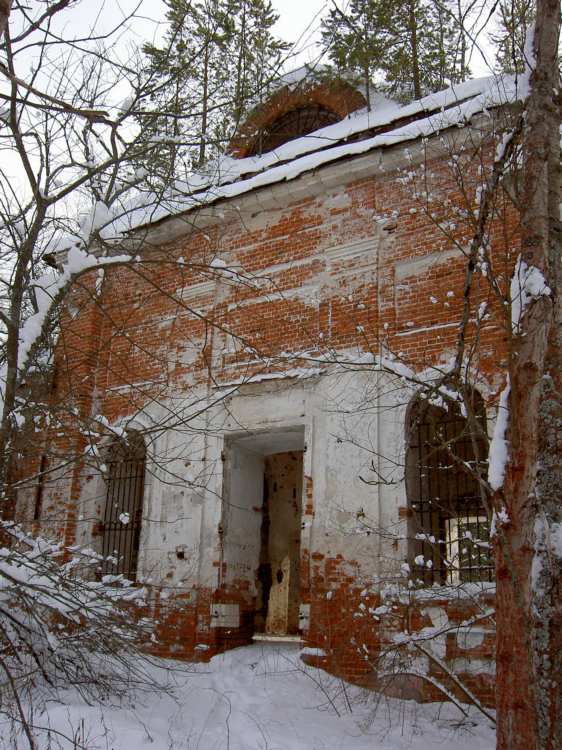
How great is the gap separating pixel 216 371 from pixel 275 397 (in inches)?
39.4

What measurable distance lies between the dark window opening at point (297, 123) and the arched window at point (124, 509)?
6006mm

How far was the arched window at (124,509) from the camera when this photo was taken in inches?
395

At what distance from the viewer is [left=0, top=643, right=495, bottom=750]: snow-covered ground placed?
18.9 feet

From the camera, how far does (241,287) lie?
969 centimetres

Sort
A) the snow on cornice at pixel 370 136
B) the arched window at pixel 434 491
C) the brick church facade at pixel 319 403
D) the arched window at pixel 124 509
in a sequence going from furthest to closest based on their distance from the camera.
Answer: the arched window at pixel 124 509
the snow on cornice at pixel 370 136
the arched window at pixel 434 491
the brick church facade at pixel 319 403

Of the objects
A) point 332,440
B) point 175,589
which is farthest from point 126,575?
point 332,440

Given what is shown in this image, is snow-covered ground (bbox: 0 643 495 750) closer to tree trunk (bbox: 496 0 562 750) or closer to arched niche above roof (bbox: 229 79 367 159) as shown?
tree trunk (bbox: 496 0 562 750)

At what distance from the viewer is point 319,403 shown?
8.57 m

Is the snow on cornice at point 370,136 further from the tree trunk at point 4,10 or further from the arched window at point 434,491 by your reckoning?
the tree trunk at point 4,10

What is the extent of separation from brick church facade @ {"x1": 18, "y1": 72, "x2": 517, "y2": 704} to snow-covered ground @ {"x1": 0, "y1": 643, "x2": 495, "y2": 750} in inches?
19.2

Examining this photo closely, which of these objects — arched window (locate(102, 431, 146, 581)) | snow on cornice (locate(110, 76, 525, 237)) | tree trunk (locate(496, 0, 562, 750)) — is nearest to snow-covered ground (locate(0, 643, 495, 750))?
tree trunk (locate(496, 0, 562, 750))

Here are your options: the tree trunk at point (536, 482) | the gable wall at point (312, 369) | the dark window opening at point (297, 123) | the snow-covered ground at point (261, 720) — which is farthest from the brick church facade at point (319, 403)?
the tree trunk at point (536, 482)

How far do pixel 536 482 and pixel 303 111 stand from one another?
34.8 feet

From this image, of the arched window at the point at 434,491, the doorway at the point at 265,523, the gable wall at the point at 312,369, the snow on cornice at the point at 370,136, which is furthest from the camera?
the doorway at the point at 265,523
